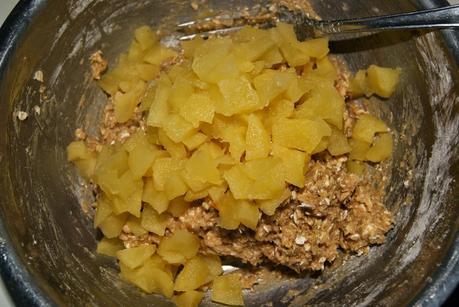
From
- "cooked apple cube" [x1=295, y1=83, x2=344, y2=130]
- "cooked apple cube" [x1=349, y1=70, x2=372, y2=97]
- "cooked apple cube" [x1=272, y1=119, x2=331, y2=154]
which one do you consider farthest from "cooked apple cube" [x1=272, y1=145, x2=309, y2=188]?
"cooked apple cube" [x1=349, y1=70, x2=372, y2=97]

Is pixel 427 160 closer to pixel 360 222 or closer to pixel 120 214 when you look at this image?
pixel 360 222

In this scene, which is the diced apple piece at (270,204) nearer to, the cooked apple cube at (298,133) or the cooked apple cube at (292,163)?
the cooked apple cube at (292,163)

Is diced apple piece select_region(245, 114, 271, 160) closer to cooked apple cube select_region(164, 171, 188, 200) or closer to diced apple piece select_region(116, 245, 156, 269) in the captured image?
cooked apple cube select_region(164, 171, 188, 200)

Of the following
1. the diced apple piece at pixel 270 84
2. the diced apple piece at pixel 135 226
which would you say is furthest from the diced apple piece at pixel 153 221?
the diced apple piece at pixel 270 84

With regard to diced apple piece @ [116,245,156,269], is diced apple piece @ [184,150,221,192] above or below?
above

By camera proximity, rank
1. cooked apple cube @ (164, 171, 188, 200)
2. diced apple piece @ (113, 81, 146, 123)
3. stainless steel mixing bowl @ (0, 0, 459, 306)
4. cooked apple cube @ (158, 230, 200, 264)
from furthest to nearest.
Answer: diced apple piece @ (113, 81, 146, 123) < cooked apple cube @ (158, 230, 200, 264) < cooked apple cube @ (164, 171, 188, 200) < stainless steel mixing bowl @ (0, 0, 459, 306)

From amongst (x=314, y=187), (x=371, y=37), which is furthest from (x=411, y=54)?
(x=314, y=187)
